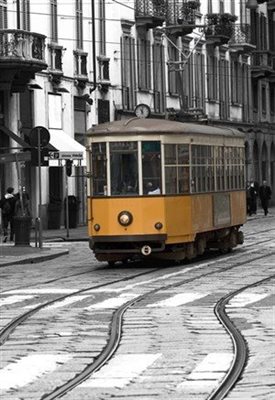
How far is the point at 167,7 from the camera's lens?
2670 inches

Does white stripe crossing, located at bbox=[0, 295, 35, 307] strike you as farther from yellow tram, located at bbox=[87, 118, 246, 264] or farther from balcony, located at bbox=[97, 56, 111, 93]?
balcony, located at bbox=[97, 56, 111, 93]

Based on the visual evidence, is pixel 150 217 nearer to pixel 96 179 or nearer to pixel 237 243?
pixel 96 179

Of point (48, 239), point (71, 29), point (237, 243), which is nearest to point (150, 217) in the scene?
point (237, 243)

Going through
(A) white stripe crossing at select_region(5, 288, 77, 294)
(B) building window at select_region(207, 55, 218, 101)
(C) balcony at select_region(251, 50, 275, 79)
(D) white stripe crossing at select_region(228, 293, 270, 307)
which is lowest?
(D) white stripe crossing at select_region(228, 293, 270, 307)

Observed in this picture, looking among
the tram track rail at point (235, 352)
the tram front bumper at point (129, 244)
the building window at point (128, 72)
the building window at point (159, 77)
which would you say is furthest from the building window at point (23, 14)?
the tram track rail at point (235, 352)

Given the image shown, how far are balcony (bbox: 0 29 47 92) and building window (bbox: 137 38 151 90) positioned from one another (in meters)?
14.8

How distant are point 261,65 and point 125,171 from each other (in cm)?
5524

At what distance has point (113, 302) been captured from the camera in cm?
2264

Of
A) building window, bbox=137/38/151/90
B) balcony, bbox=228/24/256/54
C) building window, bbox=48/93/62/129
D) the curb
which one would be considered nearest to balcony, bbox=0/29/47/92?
building window, bbox=48/93/62/129

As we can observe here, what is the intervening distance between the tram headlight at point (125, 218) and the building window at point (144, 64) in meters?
34.0

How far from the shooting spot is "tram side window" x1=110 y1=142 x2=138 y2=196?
3098cm

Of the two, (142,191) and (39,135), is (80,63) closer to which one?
(39,135)

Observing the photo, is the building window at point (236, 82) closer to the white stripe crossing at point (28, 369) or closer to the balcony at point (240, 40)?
the balcony at point (240, 40)

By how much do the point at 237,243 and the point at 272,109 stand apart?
5268cm
